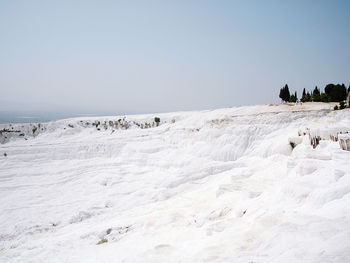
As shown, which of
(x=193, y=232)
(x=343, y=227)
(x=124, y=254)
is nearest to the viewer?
(x=343, y=227)

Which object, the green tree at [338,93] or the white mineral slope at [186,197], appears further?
the green tree at [338,93]

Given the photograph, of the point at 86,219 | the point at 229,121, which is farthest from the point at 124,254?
the point at 229,121

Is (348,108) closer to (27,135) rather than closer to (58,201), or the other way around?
(58,201)

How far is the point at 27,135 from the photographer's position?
4347 cm

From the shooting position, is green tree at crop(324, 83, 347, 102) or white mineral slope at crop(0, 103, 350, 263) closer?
white mineral slope at crop(0, 103, 350, 263)

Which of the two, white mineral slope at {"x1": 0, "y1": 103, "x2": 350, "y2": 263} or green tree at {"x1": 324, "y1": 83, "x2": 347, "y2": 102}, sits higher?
green tree at {"x1": 324, "y1": 83, "x2": 347, "y2": 102}

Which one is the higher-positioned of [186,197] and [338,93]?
[338,93]

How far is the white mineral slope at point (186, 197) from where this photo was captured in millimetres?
6570

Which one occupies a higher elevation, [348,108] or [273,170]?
[348,108]

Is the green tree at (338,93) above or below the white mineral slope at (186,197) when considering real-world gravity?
above

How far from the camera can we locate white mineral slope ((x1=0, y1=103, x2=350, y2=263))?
657 centimetres

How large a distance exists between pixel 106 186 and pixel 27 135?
3116 cm

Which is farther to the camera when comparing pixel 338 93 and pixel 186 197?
pixel 338 93

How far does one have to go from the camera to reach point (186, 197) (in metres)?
15.5
